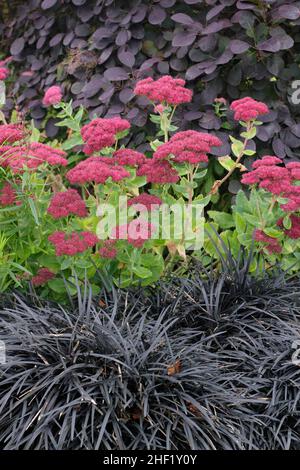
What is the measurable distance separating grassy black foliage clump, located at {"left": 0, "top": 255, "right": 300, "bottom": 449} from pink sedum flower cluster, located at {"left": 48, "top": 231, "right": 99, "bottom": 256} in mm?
207

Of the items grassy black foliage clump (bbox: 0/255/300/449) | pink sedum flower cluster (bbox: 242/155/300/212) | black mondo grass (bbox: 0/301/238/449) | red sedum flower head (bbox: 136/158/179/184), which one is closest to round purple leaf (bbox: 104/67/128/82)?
red sedum flower head (bbox: 136/158/179/184)

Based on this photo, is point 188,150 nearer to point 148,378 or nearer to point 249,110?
point 249,110

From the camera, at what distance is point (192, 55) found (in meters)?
3.56

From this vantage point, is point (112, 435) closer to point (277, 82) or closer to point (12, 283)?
point (12, 283)

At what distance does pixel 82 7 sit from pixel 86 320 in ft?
6.77

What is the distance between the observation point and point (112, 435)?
7.14 feet

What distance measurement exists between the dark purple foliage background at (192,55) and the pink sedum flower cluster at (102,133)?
0.74m

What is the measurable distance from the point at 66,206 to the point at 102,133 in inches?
12.9

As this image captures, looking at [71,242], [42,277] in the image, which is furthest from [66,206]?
[42,277]

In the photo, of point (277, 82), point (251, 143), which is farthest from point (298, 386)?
point (277, 82)

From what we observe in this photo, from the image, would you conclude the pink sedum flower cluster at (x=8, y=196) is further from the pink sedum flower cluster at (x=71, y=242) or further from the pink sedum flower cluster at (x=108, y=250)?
the pink sedum flower cluster at (x=108, y=250)

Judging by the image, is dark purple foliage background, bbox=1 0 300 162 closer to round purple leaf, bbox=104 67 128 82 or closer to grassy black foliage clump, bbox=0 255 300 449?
round purple leaf, bbox=104 67 128 82

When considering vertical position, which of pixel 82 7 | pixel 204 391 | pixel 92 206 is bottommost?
pixel 204 391

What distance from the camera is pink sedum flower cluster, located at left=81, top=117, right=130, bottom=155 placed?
281cm
